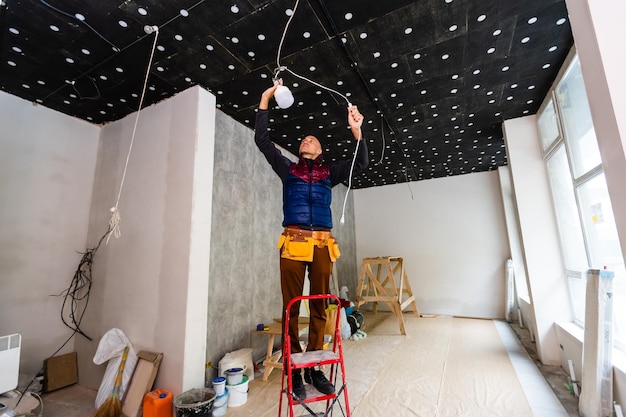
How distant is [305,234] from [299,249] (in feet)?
0.37

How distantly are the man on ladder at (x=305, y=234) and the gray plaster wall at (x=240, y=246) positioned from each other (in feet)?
4.45

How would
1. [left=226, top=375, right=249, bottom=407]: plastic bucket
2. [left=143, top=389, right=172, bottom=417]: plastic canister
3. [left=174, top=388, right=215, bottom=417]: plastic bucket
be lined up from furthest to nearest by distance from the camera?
[left=226, top=375, right=249, bottom=407]: plastic bucket
[left=143, top=389, right=172, bottom=417]: plastic canister
[left=174, top=388, right=215, bottom=417]: plastic bucket

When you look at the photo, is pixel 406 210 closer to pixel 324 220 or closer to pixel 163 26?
pixel 324 220

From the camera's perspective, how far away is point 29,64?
2.44 m

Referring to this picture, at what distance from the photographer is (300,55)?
7.97ft

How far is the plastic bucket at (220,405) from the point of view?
2.32 meters

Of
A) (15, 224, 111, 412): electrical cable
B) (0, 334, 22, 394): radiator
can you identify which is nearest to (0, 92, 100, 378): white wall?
(15, 224, 111, 412): electrical cable

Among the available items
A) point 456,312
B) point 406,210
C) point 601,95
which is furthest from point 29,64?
point 456,312

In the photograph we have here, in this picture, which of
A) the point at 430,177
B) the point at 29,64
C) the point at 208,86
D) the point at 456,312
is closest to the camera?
the point at 29,64

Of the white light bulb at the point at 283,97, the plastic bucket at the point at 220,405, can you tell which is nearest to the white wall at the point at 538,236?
the white light bulb at the point at 283,97

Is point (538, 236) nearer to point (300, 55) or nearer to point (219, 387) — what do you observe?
point (300, 55)

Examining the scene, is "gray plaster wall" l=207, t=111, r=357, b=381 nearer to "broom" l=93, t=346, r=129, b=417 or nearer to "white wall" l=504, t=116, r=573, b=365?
"broom" l=93, t=346, r=129, b=417

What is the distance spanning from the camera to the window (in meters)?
2.34

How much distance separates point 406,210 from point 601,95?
5826 mm
